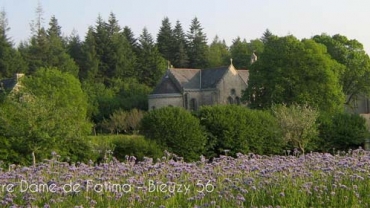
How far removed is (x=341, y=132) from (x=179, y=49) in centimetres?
5966

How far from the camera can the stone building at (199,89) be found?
6275cm

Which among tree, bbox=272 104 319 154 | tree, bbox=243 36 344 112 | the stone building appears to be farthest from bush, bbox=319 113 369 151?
the stone building

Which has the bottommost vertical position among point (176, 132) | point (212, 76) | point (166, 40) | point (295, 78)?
point (176, 132)

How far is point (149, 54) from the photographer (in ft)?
274

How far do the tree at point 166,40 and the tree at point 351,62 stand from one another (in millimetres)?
38853

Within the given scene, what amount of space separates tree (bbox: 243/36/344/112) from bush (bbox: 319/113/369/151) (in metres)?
10.9

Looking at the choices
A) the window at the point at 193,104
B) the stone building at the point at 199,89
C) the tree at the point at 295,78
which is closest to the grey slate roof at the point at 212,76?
the stone building at the point at 199,89

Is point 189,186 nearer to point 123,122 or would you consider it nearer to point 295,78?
point 295,78

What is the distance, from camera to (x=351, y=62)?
174 ft

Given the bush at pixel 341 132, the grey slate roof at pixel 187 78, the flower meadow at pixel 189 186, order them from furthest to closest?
the grey slate roof at pixel 187 78 < the bush at pixel 341 132 < the flower meadow at pixel 189 186

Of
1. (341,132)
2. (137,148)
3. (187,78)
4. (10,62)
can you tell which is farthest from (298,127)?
(10,62)

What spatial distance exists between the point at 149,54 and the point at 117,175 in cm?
7631

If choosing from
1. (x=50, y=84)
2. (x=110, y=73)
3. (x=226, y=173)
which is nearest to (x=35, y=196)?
(x=226, y=173)

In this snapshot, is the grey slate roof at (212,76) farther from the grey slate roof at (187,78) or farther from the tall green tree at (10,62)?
the tall green tree at (10,62)
